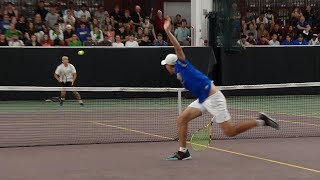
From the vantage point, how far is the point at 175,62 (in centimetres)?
905

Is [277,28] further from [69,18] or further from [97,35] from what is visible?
[69,18]

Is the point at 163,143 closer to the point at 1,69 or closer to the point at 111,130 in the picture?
the point at 111,130

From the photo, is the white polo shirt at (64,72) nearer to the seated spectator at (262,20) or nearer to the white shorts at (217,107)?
the seated spectator at (262,20)

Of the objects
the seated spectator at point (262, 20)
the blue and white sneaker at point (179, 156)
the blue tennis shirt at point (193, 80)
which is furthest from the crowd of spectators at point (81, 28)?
the blue tennis shirt at point (193, 80)

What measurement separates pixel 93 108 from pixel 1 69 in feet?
14.3

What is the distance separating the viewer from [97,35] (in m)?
21.7

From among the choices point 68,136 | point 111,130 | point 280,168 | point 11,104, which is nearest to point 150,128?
point 111,130

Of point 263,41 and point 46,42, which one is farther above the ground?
point 46,42

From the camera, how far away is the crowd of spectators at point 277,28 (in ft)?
77.8

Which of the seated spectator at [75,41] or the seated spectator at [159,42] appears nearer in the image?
the seated spectator at [75,41]

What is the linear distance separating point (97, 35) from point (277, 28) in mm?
7836

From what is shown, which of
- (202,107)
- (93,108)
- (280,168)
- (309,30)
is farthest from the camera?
(309,30)

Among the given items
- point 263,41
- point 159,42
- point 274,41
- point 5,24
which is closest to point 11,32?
point 5,24

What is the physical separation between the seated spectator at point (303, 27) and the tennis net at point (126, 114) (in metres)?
2.65
